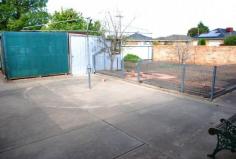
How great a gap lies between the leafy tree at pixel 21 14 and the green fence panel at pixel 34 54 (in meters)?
14.5

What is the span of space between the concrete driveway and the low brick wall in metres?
11.2

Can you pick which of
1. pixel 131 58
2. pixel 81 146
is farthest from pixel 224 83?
pixel 131 58

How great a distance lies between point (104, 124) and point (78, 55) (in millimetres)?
6770

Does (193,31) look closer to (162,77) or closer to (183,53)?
(183,53)

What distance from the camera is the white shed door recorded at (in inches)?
414

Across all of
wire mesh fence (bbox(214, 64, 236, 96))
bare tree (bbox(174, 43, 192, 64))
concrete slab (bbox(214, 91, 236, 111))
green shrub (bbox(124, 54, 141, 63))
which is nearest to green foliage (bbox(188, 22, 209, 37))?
bare tree (bbox(174, 43, 192, 64))

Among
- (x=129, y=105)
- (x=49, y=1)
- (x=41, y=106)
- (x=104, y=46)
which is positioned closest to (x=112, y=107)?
(x=129, y=105)

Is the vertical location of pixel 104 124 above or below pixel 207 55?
below

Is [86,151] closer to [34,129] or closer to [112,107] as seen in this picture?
[34,129]

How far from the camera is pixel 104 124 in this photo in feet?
15.4

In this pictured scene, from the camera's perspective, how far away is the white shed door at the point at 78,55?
10.5 meters

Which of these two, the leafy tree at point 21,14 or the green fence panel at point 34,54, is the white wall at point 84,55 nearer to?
the green fence panel at point 34,54

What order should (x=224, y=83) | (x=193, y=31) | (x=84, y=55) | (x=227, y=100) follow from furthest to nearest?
(x=193, y=31) < (x=84, y=55) < (x=224, y=83) < (x=227, y=100)

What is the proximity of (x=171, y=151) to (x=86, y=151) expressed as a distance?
153 centimetres
